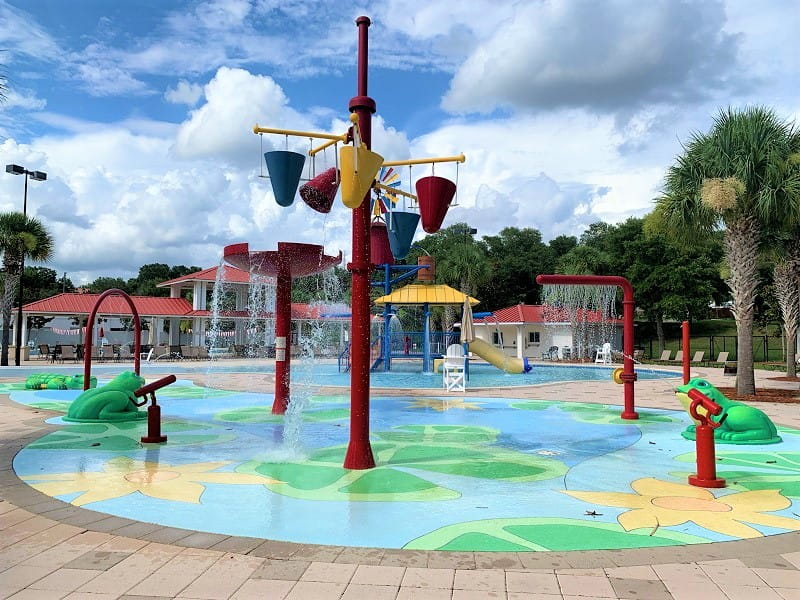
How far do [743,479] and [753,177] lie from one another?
9960mm

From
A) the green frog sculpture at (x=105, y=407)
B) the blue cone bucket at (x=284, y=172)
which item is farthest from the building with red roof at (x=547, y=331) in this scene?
the blue cone bucket at (x=284, y=172)

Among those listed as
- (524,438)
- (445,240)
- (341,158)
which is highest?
(445,240)

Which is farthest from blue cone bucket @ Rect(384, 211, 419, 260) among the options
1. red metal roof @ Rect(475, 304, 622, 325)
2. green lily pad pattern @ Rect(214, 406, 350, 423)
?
red metal roof @ Rect(475, 304, 622, 325)

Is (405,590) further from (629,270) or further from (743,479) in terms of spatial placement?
(629,270)

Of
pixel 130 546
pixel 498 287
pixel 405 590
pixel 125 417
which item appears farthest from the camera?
pixel 498 287

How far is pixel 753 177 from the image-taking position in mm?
13922

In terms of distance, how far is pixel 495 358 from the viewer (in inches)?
990

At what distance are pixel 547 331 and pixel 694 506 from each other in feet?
120

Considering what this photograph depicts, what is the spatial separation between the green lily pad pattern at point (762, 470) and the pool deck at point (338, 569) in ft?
5.74

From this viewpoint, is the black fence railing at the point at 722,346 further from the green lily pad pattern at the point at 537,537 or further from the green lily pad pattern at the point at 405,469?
the green lily pad pattern at the point at 537,537

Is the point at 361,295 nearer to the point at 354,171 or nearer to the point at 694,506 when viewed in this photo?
the point at 354,171

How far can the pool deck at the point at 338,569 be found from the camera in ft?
11.1

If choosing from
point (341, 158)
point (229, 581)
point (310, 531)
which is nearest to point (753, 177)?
point (341, 158)

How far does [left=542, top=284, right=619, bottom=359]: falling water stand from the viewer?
127ft
